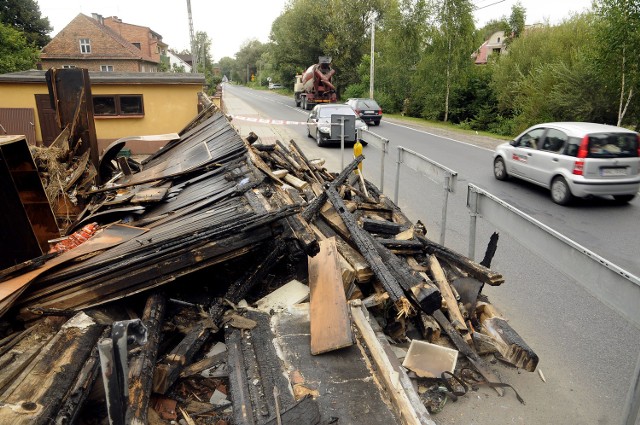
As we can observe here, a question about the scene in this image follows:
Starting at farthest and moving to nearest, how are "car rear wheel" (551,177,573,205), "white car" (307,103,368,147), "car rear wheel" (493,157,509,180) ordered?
"white car" (307,103,368,147) < "car rear wheel" (493,157,509,180) < "car rear wheel" (551,177,573,205)

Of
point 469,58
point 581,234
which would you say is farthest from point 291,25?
point 581,234

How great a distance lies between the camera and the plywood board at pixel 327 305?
13.0 ft

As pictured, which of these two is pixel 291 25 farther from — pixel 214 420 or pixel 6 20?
pixel 214 420

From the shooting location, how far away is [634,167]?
10.1 meters

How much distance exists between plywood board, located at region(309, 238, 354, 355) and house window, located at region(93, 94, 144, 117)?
48.5ft

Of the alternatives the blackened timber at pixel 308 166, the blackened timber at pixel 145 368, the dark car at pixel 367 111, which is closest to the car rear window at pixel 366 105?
the dark car at pixel 367 111

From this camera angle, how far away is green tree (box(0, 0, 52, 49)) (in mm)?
40000

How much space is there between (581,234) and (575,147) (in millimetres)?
2613

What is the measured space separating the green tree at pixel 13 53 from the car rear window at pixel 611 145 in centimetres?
3507

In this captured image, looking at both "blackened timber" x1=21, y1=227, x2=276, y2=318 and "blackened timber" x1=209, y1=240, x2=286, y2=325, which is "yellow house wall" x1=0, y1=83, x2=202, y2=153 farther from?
"blackened timber" x1=21, y1=227, x2=276, y2=318

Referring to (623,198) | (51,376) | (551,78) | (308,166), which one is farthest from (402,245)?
(551,78)

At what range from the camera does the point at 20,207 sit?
17.7ft

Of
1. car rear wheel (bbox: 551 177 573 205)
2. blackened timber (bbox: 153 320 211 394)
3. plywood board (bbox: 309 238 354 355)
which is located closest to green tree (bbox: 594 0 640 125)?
car rear wheel (bbox: 551 177 573 205)

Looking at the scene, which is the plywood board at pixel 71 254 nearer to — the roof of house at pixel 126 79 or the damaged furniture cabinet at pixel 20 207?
the damaged furniture cabinet at pixel 20 207
